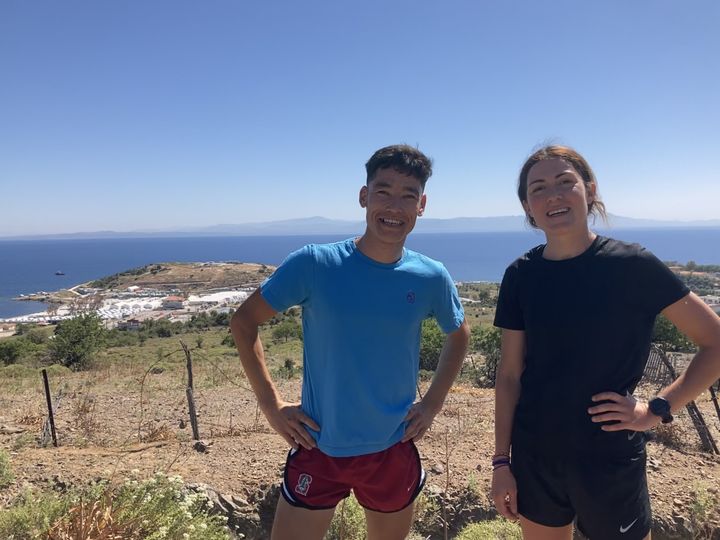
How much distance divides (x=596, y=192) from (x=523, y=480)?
4.25ft

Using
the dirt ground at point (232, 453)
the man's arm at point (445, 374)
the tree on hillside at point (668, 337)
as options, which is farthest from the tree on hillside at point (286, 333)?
the man's arm at point (445, 374)

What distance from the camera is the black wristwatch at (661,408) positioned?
1.91 m

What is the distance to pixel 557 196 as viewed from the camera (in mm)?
1997

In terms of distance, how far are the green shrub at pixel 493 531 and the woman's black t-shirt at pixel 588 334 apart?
6.46 feet

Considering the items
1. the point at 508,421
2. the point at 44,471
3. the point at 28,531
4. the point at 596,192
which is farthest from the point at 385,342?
the point at 44,471

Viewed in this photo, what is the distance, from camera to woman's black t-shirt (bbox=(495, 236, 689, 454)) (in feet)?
6.13

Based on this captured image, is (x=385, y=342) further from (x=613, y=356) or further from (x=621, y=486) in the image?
(x=621, y=486)

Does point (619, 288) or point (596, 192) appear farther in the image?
point (596, 192)

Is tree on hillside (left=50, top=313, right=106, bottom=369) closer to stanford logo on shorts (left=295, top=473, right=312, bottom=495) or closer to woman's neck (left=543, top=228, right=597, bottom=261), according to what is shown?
stanford logo on shorts (left=295, top=473, right=312, bottom=495)

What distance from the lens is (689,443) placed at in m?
5.42

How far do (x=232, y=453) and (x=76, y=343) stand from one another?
14.7 m

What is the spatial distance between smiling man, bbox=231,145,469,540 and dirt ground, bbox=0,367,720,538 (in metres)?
1.23

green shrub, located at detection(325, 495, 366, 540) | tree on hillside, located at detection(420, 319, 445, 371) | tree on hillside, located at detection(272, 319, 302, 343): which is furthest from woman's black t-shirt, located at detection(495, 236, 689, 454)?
tree on hillside, located at detection(272, 319, 302, 343)

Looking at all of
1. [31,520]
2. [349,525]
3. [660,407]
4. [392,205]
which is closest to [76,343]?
[31,520]
